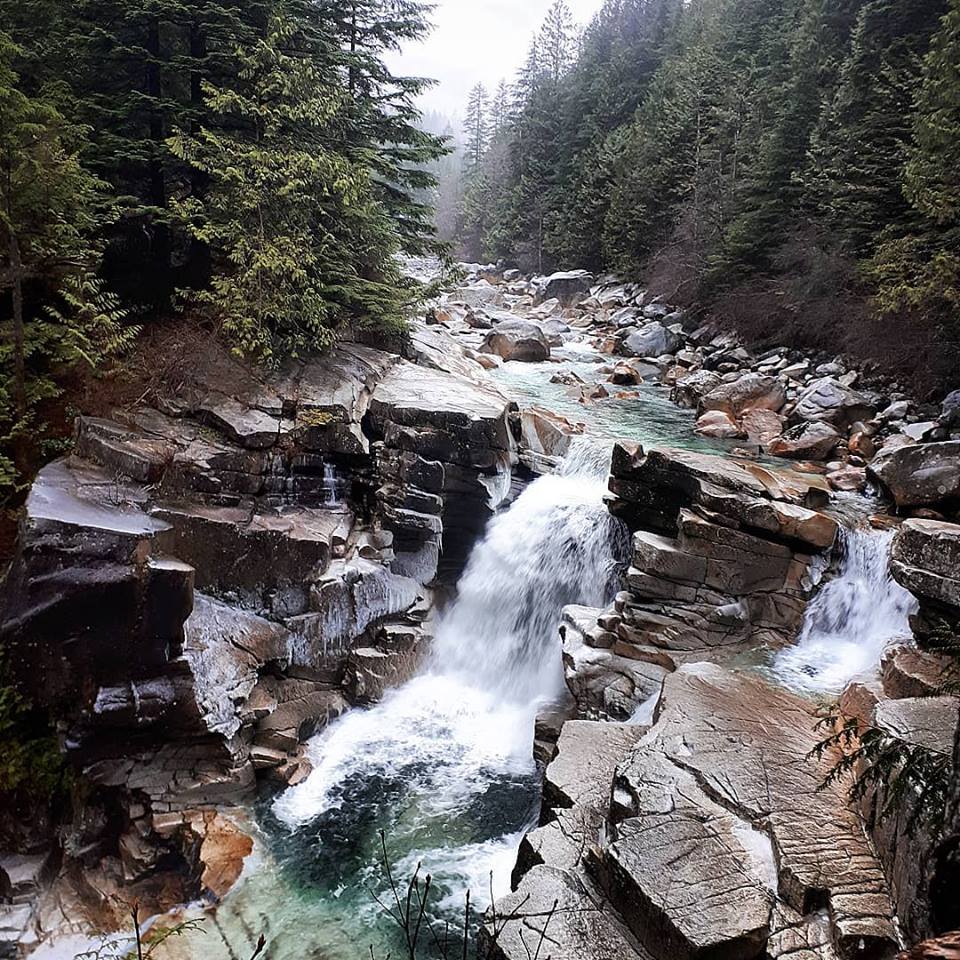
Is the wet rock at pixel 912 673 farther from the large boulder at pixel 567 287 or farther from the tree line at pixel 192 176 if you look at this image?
the large boulder at pixel 567 287

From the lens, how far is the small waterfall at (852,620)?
8961mm

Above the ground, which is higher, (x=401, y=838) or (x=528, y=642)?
(x=528, y=642)

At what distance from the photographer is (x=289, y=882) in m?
7.79

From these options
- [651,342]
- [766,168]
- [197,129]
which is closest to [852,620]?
[197,129]

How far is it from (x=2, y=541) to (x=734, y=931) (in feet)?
34.9

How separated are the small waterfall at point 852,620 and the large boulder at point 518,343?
14614 millimetres

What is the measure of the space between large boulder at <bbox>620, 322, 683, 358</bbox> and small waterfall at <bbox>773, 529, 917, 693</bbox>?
48.3 ft

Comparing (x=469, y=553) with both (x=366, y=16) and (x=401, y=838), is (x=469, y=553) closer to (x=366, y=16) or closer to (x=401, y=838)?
(x=401, y=838)

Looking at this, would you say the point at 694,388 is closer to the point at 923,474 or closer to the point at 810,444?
the point at 810,444

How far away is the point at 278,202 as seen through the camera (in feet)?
38.5

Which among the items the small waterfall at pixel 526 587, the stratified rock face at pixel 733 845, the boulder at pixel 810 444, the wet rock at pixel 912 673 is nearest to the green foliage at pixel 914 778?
the stratified rock face at pixel 733 845

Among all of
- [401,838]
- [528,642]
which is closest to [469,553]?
[528,642]

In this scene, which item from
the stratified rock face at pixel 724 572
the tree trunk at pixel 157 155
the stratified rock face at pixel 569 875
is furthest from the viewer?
the tree trunk at pixel 157 155

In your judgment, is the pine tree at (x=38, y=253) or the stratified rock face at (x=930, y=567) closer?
the stratified rock face at (x=930, y=567)
